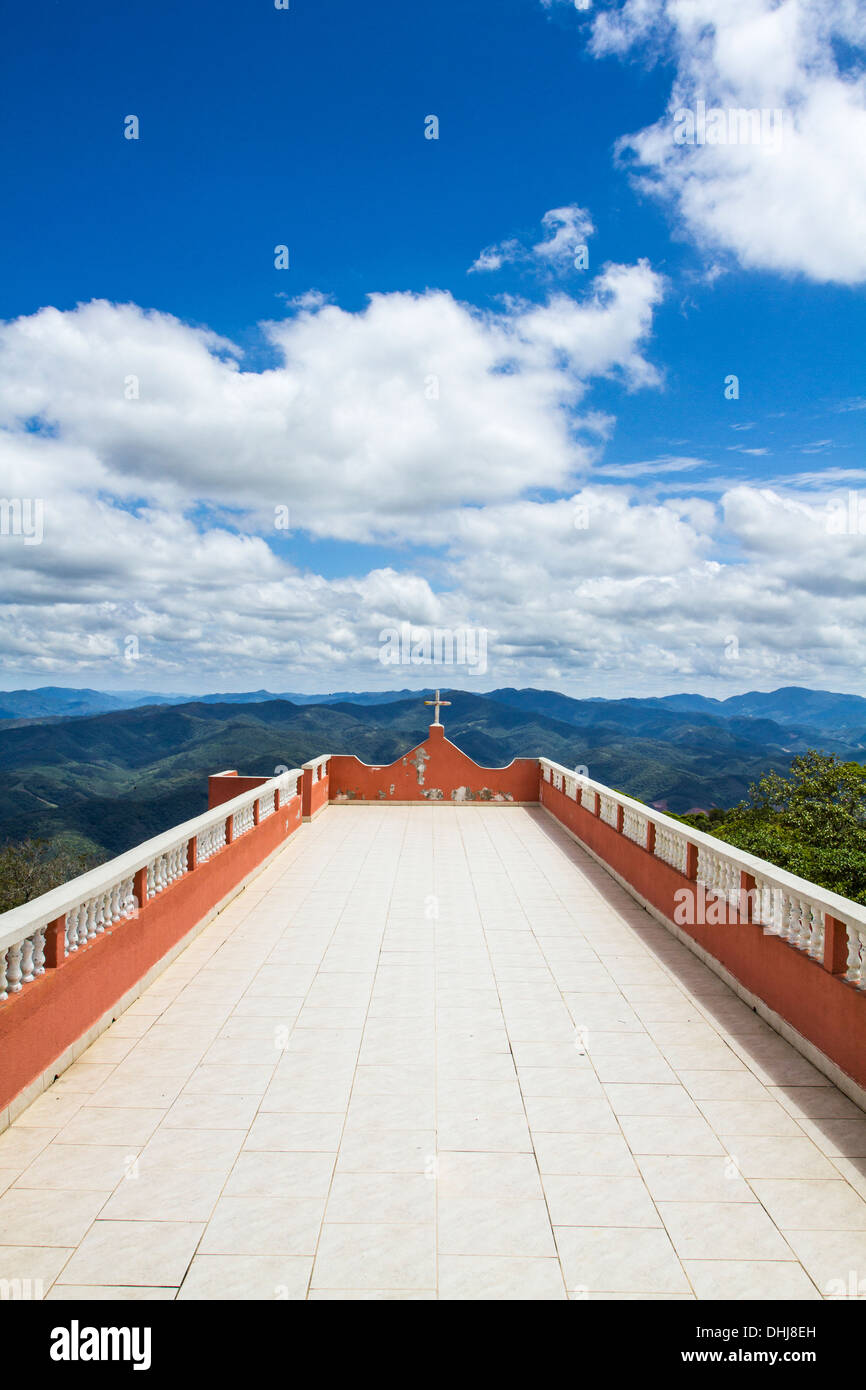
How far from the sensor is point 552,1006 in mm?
5488

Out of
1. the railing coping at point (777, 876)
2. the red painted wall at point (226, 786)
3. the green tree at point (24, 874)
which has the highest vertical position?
the railing coping at point (777, 876)

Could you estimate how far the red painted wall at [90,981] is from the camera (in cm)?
391

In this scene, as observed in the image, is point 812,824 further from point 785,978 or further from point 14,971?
point 14,971

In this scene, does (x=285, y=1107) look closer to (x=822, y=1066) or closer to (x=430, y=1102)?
(x=430, y=1102)

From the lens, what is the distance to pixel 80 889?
15.1ft

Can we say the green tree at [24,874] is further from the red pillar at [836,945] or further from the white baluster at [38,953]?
the red pillar at [836,945]

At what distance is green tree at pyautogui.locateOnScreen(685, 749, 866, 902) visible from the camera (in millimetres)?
15180

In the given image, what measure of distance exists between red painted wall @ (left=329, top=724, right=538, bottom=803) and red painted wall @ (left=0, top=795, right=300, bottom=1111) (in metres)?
7.18

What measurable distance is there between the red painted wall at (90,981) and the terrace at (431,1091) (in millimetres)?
24

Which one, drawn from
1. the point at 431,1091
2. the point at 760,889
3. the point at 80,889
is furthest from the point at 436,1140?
the point at 760,889

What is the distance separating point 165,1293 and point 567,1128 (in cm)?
200

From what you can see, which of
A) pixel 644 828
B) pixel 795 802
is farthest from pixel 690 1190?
pixel 795 802

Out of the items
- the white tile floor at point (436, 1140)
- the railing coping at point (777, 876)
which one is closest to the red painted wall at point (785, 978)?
the white tile floor at point (436, 1140)

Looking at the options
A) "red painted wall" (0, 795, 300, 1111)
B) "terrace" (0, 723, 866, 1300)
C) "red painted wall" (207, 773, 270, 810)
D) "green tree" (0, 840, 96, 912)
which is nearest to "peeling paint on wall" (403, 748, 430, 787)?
"red painted wall" (207, 773, 270, 810)
